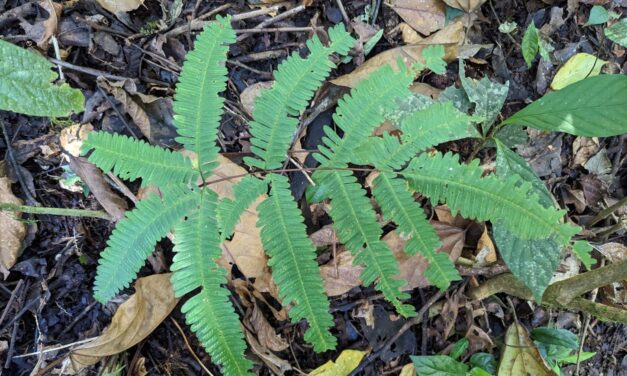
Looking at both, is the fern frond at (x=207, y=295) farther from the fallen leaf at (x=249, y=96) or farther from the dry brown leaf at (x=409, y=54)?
the dry brown leaf at (x=409, y=54)

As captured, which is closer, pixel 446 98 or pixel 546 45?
pixel 446 98

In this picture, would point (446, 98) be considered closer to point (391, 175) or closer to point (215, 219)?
point (391, 175)

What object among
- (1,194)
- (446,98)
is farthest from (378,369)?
(1,194)

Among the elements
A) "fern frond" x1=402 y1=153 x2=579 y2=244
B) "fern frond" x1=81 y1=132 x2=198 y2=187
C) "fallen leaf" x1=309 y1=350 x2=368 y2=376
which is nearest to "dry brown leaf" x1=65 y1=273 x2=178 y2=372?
"fern frond" x1=81 y1=132 x2=198 y2=187

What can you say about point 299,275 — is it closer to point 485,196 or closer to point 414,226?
point 414,226

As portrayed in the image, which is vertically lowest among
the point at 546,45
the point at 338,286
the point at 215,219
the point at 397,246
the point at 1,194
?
the point at 338,286

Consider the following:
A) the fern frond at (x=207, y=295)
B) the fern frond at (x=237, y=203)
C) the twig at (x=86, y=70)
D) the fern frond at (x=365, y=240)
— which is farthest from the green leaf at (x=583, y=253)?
the twig at (x=86, y=70)
